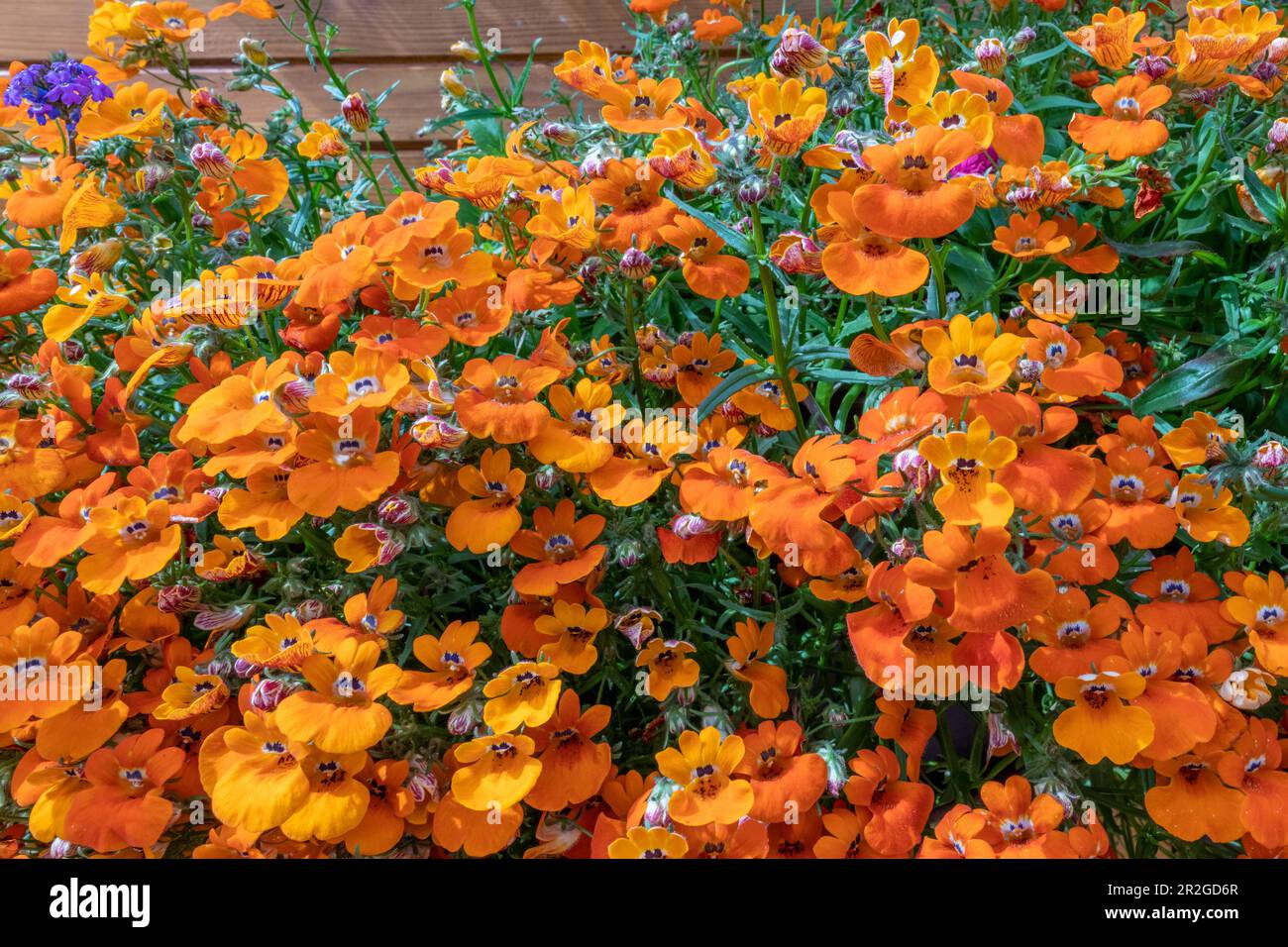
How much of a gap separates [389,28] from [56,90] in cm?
149

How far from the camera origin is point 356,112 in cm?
123

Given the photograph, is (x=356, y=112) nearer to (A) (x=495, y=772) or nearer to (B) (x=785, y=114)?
(B) (x=785, y=114)

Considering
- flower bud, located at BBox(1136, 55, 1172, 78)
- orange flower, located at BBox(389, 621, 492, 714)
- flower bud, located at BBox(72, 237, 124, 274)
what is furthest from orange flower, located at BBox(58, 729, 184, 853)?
flower bud, located at BBox(1136, 55, 1172, 78)

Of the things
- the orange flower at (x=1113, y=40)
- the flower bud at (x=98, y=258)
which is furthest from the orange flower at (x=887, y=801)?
the flower bud at (x=98, y=258)

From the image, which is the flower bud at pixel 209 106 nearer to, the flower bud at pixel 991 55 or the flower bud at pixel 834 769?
the flower bud at pixel 991 55

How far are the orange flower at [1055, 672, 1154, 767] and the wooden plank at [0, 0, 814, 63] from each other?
6.79 feet

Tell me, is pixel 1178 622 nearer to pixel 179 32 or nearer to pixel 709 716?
pixel 709 716

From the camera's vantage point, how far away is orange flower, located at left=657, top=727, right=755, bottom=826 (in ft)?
2.68

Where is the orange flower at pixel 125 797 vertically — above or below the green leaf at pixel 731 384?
below

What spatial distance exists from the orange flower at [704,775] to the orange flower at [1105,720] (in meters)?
0.26

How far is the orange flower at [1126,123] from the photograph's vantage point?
3.16 feet

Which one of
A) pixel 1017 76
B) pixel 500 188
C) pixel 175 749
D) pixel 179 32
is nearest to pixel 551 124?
pixel 500 188

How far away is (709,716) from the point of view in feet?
2.96
